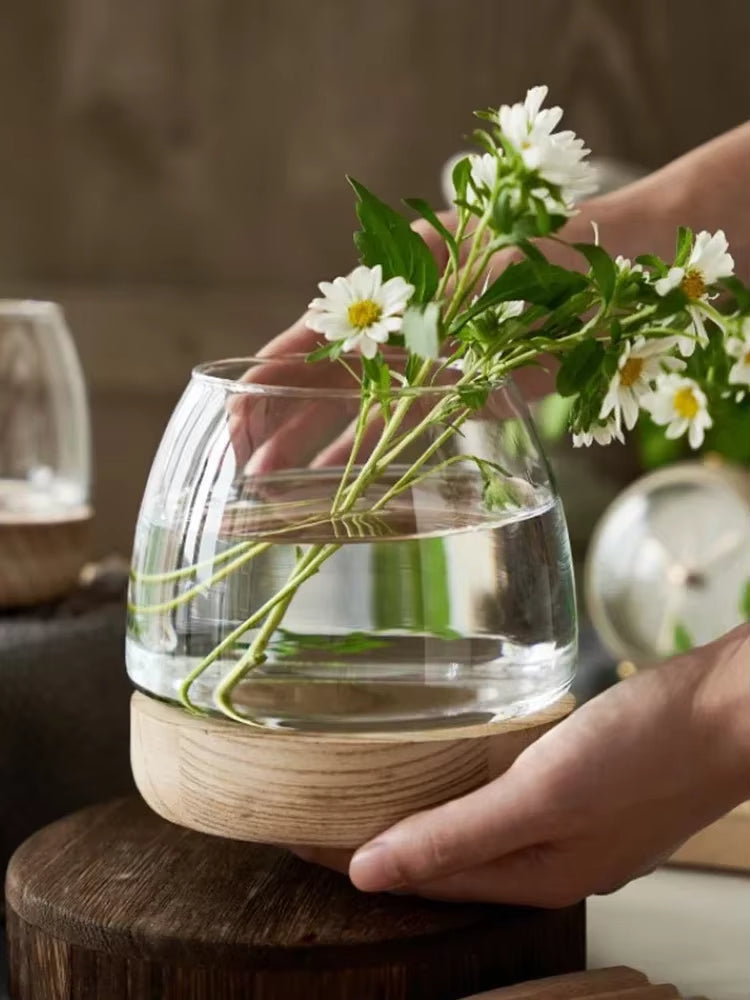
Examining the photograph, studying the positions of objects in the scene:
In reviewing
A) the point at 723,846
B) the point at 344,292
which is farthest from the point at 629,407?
the point at 723,846

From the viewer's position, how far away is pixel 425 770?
58 centimetres

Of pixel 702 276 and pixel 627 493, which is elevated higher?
pixel 702 276

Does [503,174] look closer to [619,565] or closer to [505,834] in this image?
[505,834]

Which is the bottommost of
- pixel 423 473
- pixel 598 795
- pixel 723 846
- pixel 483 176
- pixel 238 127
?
pixel 723 846

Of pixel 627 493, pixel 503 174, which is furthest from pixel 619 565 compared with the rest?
pixel 503 174

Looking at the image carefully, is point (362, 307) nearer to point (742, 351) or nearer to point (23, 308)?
point (742, 351)

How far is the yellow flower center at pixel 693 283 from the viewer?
21.4 inches

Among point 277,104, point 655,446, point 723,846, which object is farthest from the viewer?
point 277,104

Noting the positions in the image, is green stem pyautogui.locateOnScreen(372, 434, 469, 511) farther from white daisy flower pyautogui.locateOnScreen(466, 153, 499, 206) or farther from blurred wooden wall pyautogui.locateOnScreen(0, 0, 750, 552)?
blurred wooden wall pyautogui.locateOnScreen(0, 0, 750, 552)

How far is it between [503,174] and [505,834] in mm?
235

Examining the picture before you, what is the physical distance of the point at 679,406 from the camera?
1.79 ft

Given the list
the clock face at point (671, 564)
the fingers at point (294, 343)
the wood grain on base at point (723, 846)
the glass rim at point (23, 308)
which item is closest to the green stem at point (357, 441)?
the fingers at point (294, 343)

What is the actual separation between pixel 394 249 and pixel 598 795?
209 mm

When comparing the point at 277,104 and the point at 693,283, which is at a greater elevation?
the point at 277,104
